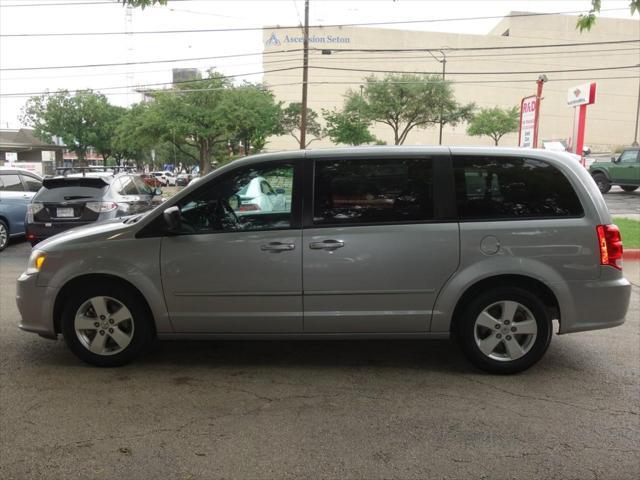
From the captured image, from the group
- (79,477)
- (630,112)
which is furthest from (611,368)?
Result: (630,112)

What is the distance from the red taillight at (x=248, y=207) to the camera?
4242mm

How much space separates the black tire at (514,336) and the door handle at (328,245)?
3.62ft

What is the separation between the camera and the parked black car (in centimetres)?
891

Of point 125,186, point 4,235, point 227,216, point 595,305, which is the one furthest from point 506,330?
point 4,235

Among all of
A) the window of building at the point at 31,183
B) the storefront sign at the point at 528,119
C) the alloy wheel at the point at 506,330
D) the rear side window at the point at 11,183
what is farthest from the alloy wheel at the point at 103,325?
the storefront sign at the point at 528,119

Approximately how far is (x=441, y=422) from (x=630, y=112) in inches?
3848

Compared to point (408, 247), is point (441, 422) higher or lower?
lower

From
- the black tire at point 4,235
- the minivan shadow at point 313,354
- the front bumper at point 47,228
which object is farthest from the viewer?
the black tire at point 4,235

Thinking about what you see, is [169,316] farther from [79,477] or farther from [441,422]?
[441,422]

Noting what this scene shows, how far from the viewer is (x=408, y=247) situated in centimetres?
405

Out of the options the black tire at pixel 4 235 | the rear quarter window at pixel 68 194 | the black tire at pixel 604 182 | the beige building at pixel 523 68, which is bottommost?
the black tire at pixel 4 235

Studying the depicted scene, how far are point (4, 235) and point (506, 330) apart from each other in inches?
397

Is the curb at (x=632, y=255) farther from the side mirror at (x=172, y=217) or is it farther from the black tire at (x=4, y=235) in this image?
the black tire at (x=4, y=235)

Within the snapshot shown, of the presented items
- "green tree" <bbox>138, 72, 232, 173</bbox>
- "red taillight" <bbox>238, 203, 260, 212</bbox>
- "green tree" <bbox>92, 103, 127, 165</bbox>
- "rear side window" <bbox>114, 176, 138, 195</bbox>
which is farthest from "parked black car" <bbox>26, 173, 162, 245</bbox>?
"green tree" <bbox>92, 103, 127, 165</bbox>
